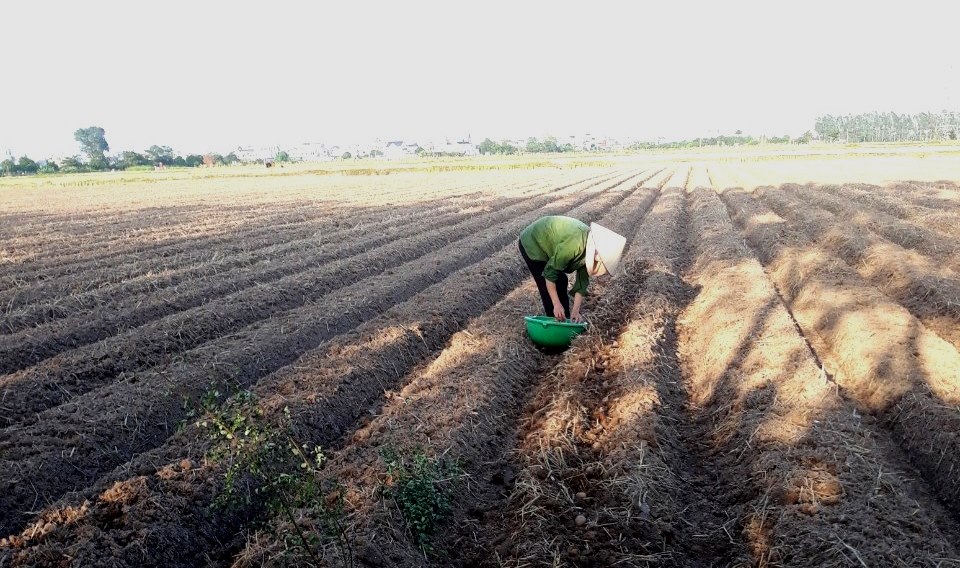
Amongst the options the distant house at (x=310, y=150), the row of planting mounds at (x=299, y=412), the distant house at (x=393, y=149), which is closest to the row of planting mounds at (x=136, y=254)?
the row of planting mounds at (x=299, y=412)

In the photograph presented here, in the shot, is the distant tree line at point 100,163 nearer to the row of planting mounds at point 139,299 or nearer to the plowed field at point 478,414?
the row of planting mounds at point 139,299

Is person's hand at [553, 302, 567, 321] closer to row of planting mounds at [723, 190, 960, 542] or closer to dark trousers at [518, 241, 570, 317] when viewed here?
dark trousers at [518, 241, 570, 317]

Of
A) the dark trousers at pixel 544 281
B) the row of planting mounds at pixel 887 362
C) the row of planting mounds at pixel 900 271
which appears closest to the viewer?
the row of planting mounds at pixel 887 362

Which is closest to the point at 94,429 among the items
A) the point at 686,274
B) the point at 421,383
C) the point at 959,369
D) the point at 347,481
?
the point at 347,481

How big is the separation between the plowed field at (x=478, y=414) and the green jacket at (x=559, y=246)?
88cm

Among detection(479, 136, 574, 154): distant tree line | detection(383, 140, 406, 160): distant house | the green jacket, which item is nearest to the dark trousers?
the green jacket

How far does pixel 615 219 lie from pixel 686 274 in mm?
6969

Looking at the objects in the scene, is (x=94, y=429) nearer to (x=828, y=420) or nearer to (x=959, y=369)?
(x=828, y=420)

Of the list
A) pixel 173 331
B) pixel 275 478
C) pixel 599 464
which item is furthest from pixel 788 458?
pixel 173 331

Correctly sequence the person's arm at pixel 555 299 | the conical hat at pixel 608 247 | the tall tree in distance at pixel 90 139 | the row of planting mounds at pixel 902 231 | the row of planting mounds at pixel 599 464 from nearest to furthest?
the row of planting mounds at pixel 599 464, the conical hat at pixel 608 247, the person's arm at pixel 555 299, the row of planting mounds at pixel 902 231, the tall tree in distance at pixel 90 139

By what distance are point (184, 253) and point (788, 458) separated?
13.7m

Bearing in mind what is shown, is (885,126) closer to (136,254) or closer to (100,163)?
(100,163)

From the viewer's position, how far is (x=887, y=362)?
6.38 metres

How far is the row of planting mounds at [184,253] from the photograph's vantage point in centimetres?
1064
